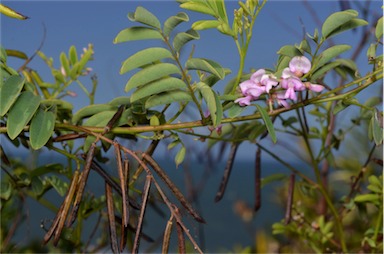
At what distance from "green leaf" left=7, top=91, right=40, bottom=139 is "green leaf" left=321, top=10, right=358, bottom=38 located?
323 millimetres

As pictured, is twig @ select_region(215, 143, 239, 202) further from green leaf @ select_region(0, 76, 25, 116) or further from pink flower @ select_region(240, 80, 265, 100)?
green leaf @ select_region(0, 76, 25, 116)

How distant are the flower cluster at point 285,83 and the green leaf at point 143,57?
9 centimetres

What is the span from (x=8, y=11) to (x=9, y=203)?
59 cm

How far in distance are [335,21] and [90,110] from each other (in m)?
0.32

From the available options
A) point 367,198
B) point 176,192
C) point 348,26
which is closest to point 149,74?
point 176,192

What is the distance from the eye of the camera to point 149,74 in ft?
2.14

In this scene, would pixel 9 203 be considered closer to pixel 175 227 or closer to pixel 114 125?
pixel 114 125

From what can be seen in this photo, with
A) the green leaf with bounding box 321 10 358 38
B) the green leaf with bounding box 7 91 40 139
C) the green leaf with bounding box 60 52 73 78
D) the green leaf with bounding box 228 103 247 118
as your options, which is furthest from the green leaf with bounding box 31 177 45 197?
the green leaf with bounding box 321 10 358 38

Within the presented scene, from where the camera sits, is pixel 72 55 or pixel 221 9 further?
pixel 72 55

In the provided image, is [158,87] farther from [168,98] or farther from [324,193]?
[324,193]

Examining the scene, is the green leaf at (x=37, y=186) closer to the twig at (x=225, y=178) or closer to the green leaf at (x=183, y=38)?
the twig at (x=225, y=178)

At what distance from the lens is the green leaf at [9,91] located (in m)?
0.65

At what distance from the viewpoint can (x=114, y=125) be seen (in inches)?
29.0

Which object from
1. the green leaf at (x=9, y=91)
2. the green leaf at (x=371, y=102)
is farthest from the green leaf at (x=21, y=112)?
the green leaf at (x=371, y=102)
